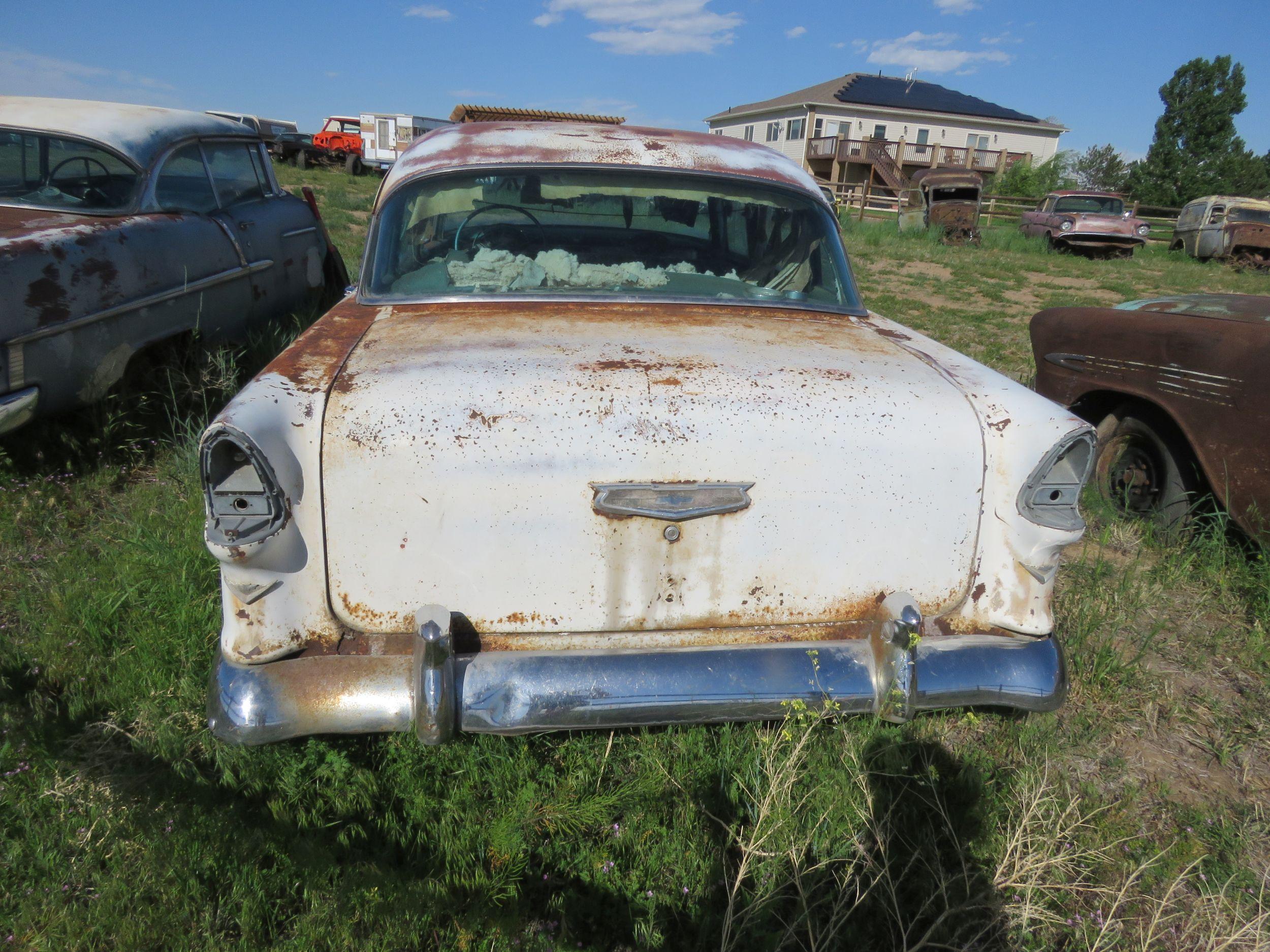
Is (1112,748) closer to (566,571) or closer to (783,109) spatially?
(566,571)

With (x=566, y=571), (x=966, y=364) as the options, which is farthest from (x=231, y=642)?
(x=966, y=364)

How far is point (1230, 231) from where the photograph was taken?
1636 centimetres

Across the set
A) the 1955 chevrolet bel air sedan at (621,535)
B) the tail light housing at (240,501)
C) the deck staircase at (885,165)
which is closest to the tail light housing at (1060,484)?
the 1955 chevrolet bel air sedan at (621,535)

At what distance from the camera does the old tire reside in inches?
131

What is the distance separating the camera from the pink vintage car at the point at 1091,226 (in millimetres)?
16266

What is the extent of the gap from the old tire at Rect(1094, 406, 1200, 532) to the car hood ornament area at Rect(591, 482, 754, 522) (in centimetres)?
229

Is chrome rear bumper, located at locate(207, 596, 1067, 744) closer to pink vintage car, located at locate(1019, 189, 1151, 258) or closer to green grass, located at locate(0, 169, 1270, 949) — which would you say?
green grass, located at locate(0, 169, 1270, 949)

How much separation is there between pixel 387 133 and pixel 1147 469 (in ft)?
98.8

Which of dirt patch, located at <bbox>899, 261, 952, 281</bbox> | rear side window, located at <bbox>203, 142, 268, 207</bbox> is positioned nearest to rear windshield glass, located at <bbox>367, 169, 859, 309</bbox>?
rear side window, located at <bbox>203, 142, 268, 207</bbox>

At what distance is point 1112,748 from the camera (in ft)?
7.89

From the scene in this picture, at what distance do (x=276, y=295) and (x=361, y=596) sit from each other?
4.00 m

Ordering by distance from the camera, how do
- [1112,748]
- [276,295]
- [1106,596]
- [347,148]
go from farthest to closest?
[347,148]
[276,295]
[1106,596]
[1112,748]

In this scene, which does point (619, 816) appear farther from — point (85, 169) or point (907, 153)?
point (907, 153)

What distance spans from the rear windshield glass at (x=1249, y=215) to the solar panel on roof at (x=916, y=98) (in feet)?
80.5
